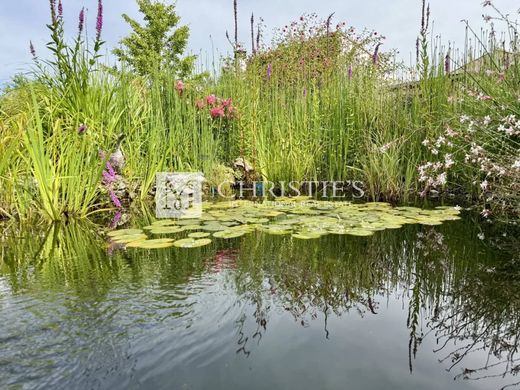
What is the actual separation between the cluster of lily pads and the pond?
0.17 metres

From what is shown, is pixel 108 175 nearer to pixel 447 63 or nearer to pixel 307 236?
pixel 307 236

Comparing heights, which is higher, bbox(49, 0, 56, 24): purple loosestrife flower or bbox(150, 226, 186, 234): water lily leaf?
bbox(49, 0, 56, 24): purple loosestrife flower

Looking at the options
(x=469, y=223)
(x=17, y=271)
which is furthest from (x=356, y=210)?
(x=17, y=271)

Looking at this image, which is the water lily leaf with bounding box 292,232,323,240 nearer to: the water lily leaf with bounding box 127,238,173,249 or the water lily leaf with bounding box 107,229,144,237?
the water lily leaf with bounding box 127,238,173,249

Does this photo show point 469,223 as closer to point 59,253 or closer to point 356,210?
point 356,210

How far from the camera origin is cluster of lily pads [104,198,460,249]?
266 centimetres

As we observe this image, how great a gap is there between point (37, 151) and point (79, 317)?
6.50ft

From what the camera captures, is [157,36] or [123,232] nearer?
[123,232]

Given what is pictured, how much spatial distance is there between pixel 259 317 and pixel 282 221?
1657 millimetres

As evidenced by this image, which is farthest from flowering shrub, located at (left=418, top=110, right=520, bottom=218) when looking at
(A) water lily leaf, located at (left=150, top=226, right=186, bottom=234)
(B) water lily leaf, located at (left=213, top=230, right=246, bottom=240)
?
(A) water lily leaf, located at (left=150, top=226, right=186, bottom=234)

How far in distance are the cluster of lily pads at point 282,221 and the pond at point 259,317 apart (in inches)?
Result: 6.8

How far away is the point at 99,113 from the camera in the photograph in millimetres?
4059

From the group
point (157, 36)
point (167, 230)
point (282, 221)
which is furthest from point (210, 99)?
point (157, 36)

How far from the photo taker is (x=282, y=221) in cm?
313
